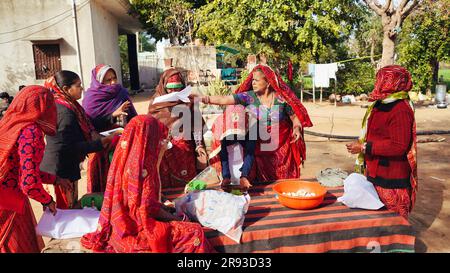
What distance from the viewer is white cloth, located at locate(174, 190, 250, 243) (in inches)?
93.1

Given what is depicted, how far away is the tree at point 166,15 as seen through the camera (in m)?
17.9

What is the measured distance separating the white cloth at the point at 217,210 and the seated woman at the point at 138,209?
0.18 metres

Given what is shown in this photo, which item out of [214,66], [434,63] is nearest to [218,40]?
[214,66]

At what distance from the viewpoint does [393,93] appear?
276 centimetres

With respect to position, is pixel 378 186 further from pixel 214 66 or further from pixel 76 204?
pixel 214 66

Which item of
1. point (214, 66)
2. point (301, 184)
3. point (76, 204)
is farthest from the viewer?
point (214, 66)

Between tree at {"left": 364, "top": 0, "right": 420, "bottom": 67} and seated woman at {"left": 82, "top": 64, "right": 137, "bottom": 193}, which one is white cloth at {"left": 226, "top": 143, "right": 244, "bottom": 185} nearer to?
seated woman at {"left": 82, "top": 64, "right": 137, "bottom": 193}

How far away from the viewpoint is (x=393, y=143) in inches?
106

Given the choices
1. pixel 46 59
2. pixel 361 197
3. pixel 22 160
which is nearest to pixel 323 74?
pixel 46 59

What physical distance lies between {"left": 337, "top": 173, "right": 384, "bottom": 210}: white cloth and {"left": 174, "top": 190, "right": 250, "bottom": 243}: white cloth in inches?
33.3

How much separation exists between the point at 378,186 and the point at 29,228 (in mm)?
2734

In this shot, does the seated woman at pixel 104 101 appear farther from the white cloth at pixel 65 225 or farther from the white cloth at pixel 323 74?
the white cloth at pixel 323 74

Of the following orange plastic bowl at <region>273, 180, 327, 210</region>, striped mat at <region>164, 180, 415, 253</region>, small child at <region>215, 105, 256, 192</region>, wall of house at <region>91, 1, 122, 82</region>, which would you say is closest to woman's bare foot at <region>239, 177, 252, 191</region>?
small child at <region>215, 105, 256, 192</region>

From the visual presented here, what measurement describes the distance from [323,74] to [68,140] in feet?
43.4
